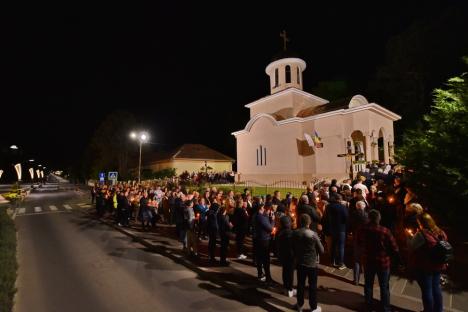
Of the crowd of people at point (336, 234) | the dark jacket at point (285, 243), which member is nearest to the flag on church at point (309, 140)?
the crowd of people at point (336, 234)

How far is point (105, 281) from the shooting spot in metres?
7.39

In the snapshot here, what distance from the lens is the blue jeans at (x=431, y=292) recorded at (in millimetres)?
4801

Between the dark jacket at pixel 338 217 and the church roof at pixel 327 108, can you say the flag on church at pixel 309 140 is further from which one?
the dark jacket at pixel 338 217

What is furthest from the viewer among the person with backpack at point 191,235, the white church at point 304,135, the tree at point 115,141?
the tree at point 115,141

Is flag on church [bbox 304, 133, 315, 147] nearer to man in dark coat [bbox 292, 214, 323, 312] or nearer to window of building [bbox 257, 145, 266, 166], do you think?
window of building [bbox 257, 145, 266, 166]

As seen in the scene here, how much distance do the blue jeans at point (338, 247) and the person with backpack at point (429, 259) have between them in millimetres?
2535

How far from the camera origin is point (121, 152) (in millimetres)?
47188

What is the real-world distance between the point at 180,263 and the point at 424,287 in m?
6.15

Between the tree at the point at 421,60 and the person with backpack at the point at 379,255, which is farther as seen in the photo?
the tree at the point at 421,60

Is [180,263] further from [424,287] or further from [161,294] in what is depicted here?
[424,287]

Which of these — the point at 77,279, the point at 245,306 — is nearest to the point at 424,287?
the point at 245,306

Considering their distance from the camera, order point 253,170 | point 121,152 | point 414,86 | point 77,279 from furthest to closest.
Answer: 1. point 121,152
2. point 414,86
3. point 253,170
4. point 77,279

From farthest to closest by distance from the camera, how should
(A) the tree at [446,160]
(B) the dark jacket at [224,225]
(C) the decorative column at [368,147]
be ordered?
(C) the decorative column at [368,147]
(B) the dark jacket at [224,225]
(A) the tree at [446,160]

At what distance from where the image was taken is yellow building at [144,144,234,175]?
4469 centimetres
